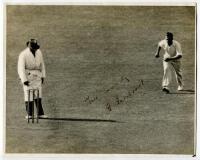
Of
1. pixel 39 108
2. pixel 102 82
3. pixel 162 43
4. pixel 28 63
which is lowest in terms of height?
pixel 39 108

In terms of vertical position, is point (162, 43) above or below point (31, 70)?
above

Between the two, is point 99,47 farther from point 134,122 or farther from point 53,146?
point 53,146

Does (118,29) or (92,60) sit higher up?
(118,29)

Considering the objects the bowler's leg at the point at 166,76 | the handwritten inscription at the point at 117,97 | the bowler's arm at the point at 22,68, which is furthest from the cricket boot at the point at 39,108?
the bowler's leg at the point at 166,76

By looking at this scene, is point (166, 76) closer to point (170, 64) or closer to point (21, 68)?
point (170, 64)

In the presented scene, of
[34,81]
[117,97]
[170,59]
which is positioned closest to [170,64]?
[170,59]

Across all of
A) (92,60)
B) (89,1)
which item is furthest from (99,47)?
(89,1)
